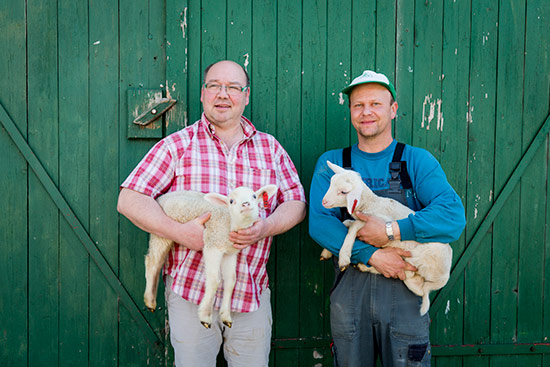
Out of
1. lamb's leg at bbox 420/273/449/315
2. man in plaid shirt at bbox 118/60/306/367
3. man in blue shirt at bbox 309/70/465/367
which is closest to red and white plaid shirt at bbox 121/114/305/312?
man in plaid shirt at bbox 118/60/306/367

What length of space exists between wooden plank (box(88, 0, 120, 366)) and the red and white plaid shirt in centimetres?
89

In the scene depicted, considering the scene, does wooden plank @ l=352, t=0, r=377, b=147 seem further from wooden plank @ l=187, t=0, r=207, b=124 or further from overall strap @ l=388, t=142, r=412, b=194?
wooden plank @ l=187, t=0, r=207, b=124

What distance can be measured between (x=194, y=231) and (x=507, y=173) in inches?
119

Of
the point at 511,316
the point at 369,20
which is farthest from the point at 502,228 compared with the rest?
the point at 369,20

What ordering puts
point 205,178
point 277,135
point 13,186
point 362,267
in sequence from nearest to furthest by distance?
point 362,267
point 205,178
point 13,186
point 277,135

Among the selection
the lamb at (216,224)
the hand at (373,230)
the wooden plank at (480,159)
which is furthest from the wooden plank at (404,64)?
the lamb at (216,224)

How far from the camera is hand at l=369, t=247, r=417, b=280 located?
2889mm

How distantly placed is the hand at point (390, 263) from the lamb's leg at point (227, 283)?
886 millimetres

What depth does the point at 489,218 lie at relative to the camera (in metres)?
4.17

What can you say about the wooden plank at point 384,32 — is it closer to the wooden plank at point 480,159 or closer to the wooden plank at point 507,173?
the wooden plank at point 480,159

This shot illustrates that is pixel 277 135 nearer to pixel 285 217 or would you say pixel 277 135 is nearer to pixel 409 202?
pixel 285 217

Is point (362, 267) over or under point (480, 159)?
under

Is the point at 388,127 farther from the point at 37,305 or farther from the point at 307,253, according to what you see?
the point at 37,305

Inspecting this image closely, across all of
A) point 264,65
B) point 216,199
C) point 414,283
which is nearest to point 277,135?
point 264,65
